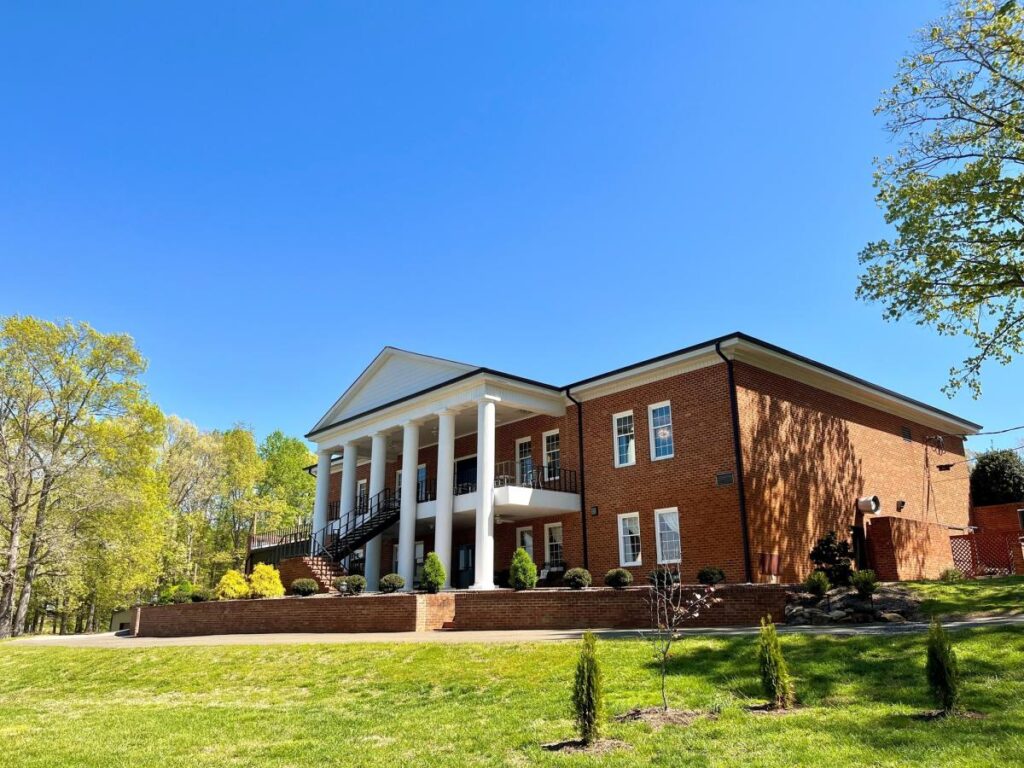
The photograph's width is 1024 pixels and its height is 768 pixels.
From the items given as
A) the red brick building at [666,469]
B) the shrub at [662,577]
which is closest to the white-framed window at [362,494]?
the red brick building at [666,469]

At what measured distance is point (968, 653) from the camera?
30.8ft

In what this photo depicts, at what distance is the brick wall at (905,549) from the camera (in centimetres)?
2147

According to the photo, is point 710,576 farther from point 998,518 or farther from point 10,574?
point 10,574

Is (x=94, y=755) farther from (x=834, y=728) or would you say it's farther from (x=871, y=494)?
(x=871, y=494)

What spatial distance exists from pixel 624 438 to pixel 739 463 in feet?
13.8

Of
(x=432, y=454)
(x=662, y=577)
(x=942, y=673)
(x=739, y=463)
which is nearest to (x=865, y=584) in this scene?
(x=739, y=463)

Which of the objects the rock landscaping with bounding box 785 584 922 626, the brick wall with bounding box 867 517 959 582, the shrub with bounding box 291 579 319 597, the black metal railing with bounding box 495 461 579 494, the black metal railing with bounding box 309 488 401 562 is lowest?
the rock landscaping with bounding box 785 584 922 626

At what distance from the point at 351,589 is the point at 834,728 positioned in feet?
56.0

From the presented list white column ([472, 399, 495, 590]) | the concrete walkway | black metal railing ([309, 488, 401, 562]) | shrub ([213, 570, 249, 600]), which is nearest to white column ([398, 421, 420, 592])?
black metal railing ([309, 488, 401, 562])

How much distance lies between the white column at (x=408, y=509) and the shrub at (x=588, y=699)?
1747 cm

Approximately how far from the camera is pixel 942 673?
7.32m

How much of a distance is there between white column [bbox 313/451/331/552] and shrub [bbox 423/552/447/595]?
10548 millimetres

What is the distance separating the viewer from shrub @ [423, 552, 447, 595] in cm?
2066

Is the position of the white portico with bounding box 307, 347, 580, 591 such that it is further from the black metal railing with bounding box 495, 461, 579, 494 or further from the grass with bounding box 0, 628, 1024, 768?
the grass with bounding box 0, 628, 1024, 768
